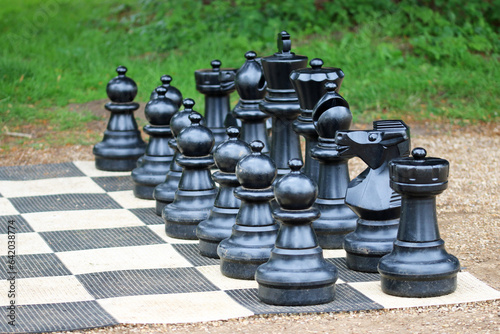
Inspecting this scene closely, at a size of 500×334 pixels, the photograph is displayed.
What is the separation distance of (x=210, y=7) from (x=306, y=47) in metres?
1.84

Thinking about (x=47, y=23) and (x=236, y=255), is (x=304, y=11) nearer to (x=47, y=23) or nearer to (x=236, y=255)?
(x=47, y=23)

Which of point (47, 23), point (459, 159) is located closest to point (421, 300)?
point (459, 159)

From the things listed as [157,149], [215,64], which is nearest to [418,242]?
[157,149]

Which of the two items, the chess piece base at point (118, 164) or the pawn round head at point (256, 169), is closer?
the pawn round head at point (256, 169)

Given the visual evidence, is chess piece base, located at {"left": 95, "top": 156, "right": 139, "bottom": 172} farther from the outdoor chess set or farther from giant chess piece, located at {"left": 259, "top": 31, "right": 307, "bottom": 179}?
giant chess piece, located at {"left": 259, "top": 31, "right": 307, "bottom": 179}

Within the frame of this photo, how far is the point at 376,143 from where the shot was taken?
3.15 meters

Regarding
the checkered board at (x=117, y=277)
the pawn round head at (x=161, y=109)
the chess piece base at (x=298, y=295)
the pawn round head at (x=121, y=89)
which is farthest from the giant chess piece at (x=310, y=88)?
the pawn round head at (x=121, y=89)

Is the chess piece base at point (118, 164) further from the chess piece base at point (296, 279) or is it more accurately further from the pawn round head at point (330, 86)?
the chess piece base at point (296, 279)

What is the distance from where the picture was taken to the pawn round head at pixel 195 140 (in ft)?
11.8

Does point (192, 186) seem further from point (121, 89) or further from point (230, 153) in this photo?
point (121, 89)

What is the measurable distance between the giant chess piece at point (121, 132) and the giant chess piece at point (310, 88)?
5.20 feet

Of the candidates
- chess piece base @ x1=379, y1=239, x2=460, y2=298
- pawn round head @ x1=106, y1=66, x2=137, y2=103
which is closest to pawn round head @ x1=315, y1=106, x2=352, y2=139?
chess piece base @ x1=379, y1=239, x2=460, y2=298

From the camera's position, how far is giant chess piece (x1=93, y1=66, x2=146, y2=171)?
15.9 ft

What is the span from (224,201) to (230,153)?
216 millimetres
